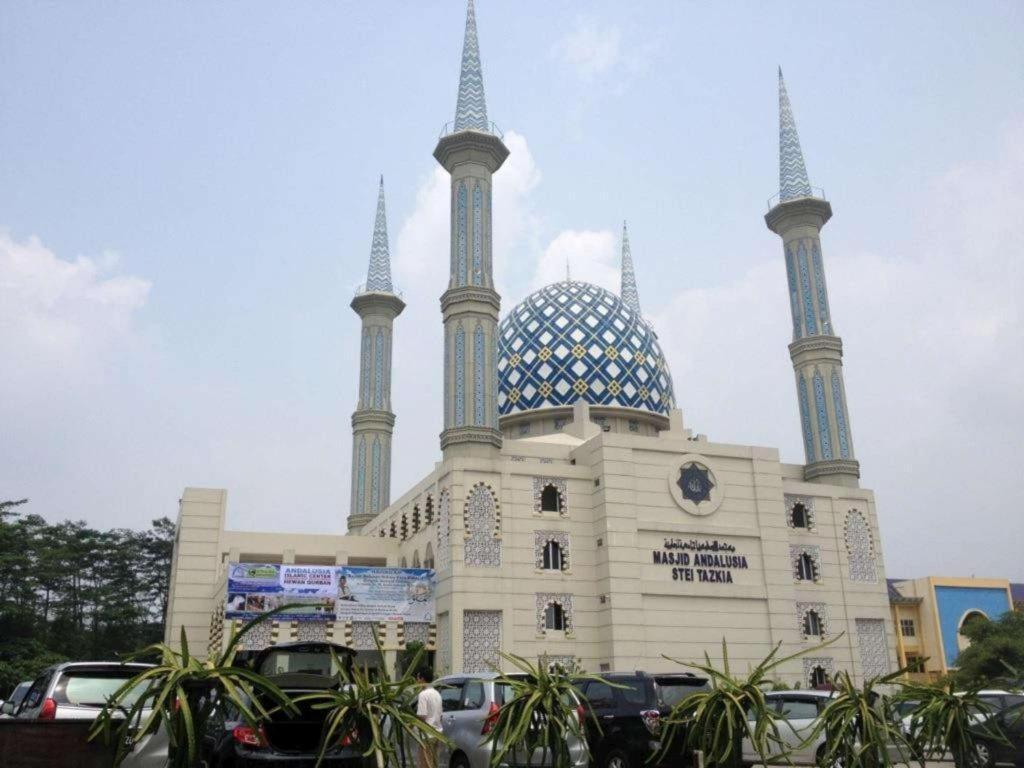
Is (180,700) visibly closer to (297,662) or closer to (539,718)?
(539,718)

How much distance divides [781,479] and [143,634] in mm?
30604

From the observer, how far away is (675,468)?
1104 inches

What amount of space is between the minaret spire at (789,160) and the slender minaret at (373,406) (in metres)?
15.0

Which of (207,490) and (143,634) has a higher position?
(207,490)

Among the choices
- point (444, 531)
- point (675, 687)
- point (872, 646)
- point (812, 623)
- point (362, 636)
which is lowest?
point (675, 687)

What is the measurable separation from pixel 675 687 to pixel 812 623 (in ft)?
65.3

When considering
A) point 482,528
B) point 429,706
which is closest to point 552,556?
point 482,528

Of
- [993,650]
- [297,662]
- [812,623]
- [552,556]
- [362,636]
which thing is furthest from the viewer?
[812,623]

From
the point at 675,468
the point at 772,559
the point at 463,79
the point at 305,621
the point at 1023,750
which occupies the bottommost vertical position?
the point at 1023,750

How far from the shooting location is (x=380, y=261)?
1508 inches

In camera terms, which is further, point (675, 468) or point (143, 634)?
point (143, 634)

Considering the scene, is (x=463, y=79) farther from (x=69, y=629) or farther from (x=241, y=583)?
(x=69, y=629)

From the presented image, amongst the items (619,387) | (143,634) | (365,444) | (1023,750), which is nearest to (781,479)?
(619,387)

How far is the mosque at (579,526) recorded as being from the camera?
25703 millimetres
